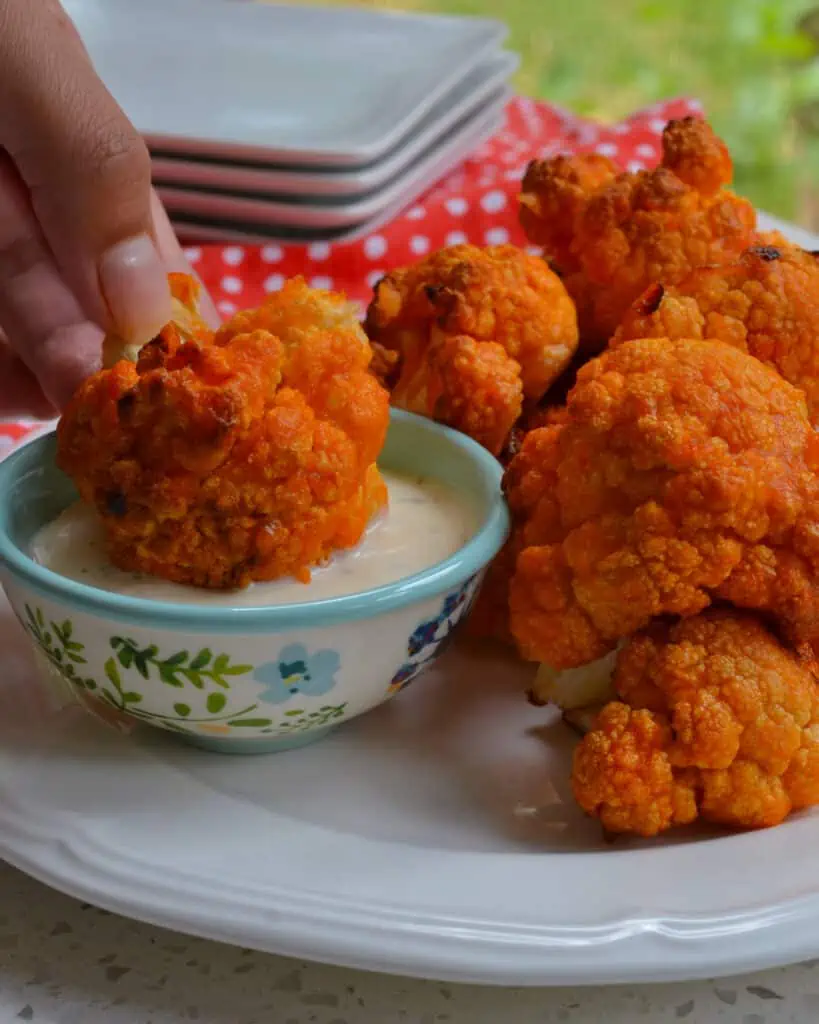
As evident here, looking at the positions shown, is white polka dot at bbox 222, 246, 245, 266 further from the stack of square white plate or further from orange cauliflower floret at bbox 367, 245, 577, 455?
orange cauliflower floret at bbox 367, 245, 577, 455

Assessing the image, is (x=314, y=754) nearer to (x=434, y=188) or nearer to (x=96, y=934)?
(x=96, y=934)

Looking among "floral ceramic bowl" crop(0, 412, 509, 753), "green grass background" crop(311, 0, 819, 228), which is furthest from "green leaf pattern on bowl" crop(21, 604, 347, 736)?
"green grass background" crop(311, 0, 819, 228)

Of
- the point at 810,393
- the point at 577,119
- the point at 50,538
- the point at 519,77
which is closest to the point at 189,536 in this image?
the point at 50,538

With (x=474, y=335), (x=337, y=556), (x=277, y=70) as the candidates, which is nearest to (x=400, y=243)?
(x=277, y=70)

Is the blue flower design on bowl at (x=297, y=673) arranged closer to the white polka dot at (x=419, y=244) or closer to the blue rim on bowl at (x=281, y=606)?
the blue rim on bowl at (x=281, y=606)

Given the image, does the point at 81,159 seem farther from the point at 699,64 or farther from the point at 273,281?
the point at 699,64

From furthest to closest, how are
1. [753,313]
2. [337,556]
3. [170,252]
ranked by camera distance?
[170,252]
[753,313]
[337,556]

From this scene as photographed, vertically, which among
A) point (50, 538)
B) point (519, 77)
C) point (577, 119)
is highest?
point (50, 538)
